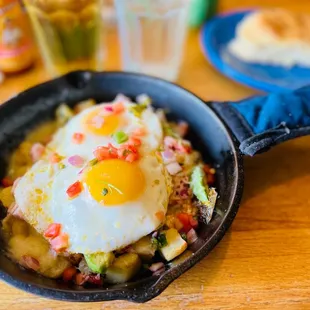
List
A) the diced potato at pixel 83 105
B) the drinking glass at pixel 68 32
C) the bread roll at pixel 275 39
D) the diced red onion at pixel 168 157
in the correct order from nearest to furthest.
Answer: the diced red onion at pixel 168 157, the diced potato at pixel 83 105, the drinking glass at pixel 68 32, the bread roll at pixel 275 39

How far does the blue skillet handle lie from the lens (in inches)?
47.1

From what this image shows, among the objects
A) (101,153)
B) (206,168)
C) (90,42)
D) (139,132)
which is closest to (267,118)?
(206,168)

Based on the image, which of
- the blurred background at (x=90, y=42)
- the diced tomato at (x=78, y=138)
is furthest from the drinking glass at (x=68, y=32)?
→ the diced tomato at (x=78, y=138)

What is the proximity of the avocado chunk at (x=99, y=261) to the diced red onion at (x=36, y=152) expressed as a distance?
1.31 feet

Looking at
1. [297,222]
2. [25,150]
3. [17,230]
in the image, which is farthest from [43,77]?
[297,222]

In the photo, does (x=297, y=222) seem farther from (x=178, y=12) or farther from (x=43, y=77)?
(x=43, y=77)

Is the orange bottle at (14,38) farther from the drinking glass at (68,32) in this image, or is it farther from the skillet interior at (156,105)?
the skillet interior at (156,105)

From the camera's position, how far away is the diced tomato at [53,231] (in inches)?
43.0

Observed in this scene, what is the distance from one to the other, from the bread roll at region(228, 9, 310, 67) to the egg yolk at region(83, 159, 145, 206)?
35.8 inches

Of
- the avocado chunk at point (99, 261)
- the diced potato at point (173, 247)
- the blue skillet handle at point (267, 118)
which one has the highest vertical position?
the blue skillet handle at point (267, 118)

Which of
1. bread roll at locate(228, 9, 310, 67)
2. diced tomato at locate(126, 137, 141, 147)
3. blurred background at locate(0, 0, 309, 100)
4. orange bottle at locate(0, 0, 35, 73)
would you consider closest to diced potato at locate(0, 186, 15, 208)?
diced tomato at locate(126, 137, 141, 147)

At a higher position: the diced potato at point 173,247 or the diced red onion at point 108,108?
the diced red onion at point 108,108

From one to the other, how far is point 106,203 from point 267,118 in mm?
495

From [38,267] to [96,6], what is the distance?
98 cm
